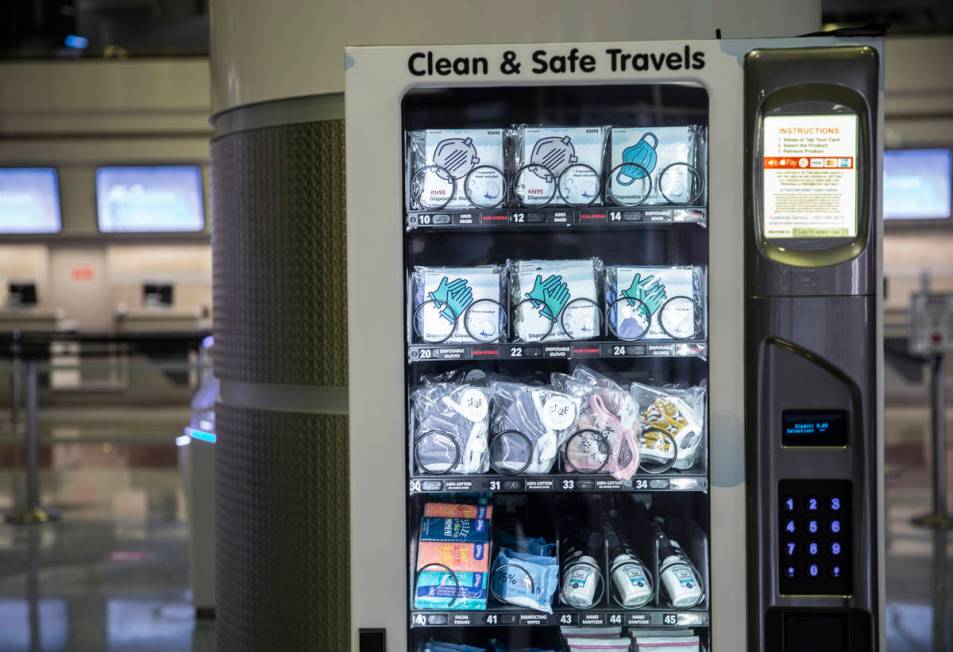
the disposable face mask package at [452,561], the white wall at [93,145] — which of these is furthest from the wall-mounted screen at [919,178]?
the disposable face mask package at [452,561]

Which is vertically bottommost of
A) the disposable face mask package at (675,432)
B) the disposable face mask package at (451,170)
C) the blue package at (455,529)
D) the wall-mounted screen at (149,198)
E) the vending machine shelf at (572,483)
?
the blue package at (455,529)

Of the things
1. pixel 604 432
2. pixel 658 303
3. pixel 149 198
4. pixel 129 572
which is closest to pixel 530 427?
pixel 604 432

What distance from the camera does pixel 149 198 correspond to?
1077 centimetres

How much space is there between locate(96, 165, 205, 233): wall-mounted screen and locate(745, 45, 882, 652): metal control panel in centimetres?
947

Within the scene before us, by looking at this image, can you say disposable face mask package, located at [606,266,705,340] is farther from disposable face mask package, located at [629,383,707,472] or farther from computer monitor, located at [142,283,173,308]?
computer monitor, located at [142,283,173,308]

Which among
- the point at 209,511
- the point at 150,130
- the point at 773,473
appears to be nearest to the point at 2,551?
the point at 209,511

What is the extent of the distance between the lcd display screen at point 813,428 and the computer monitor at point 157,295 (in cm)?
991

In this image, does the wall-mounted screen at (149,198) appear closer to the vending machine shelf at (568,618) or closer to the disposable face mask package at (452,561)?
the disposable face mask package at (452,561)

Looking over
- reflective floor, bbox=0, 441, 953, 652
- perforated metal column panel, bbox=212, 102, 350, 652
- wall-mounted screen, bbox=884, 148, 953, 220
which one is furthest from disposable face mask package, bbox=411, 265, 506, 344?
wall-mounted screen, bbox=884, 148, 953, 220

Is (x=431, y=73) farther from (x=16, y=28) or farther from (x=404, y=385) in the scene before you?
(x=16, y=28)

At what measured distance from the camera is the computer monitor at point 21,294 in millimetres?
10867

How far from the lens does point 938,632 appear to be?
4.17m

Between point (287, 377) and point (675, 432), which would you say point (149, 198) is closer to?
point (287, 377)

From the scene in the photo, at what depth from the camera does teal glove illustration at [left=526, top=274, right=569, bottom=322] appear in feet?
7.04
